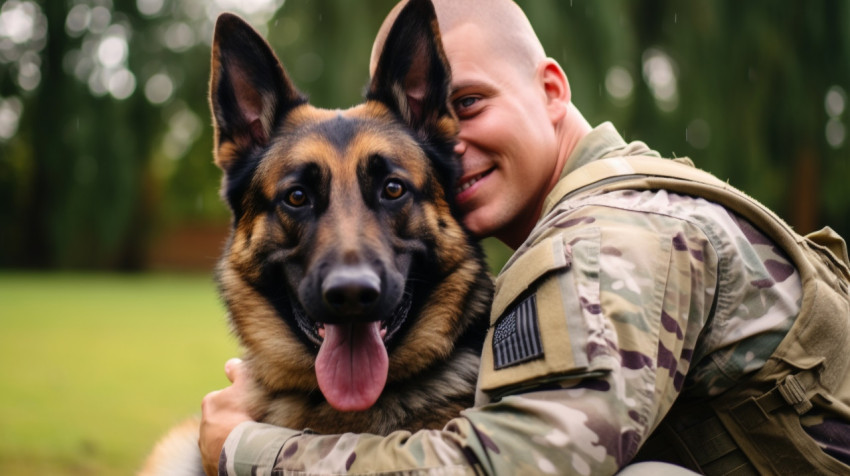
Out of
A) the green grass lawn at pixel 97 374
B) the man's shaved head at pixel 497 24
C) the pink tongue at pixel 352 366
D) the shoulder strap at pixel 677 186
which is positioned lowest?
the green grass lawn at pixel 97 374

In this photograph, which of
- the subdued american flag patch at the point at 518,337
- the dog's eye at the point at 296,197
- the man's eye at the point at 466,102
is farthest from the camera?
the man's eye at the point at 466,102

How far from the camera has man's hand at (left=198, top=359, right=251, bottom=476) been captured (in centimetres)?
238

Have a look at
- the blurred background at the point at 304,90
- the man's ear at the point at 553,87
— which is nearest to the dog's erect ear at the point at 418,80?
the man's ear at the point at 553,87

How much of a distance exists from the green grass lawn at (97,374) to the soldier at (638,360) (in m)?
1.27

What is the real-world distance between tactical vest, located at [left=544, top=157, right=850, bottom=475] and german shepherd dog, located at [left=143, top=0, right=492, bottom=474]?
26.5 inches

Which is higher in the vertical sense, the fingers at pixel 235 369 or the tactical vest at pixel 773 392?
the tactical vest at pixel 773 392

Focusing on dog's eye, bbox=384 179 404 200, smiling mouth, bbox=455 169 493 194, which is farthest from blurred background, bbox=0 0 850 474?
dog's eye, bbox=384 179 404 200

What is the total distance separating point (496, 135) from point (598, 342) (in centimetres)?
130

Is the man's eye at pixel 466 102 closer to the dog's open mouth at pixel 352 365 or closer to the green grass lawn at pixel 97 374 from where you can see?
the dog's open mouth at pixel 352 365

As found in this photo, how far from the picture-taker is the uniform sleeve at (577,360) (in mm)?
1708

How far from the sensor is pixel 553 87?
307cm

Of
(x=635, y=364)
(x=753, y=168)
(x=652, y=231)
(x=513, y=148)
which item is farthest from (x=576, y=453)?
(x=753, y=168)

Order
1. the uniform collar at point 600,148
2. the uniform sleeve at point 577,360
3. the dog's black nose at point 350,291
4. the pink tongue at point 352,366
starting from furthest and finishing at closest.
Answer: the uniform collar at point 600,148
the pink tongue at point 352,366
the dog's black nose at point 350,291
the uniform sleeve at point 577,360

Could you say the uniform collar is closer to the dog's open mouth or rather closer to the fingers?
the dog's open mouth
